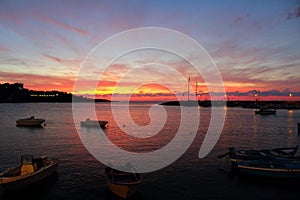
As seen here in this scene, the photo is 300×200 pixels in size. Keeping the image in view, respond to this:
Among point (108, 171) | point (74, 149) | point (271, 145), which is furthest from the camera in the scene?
point (271, 145)

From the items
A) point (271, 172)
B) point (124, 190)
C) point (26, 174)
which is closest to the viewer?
point (124, 190)

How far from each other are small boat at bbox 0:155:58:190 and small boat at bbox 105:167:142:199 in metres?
6.37

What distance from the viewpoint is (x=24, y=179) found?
21.3 m

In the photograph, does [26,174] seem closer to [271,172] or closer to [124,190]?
[124,190]

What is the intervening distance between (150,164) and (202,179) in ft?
26.1

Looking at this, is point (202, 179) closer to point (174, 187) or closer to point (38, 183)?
point (174, 187)

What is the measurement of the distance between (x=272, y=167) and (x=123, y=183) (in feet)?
53.2

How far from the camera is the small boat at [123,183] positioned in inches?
782

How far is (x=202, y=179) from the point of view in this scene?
85.7 feet

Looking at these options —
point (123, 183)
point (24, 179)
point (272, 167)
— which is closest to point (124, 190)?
point (123, 183)

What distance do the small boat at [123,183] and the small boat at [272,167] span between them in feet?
41.5

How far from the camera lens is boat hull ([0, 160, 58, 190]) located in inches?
805

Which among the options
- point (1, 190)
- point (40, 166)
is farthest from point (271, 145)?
point (1, 190)

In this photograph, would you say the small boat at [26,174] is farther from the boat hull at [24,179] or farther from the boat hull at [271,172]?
the boat hull at [271,172]
